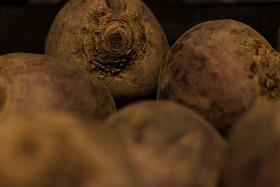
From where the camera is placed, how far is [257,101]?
1.46 meters

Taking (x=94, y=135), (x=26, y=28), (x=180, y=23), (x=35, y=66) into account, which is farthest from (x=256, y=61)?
(x=26, y=28)

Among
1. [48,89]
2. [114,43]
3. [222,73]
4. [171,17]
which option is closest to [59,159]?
[48,89]

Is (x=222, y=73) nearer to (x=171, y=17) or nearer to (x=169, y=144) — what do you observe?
(x=169, y=144)

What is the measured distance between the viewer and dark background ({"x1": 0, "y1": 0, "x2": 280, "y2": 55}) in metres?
2.50

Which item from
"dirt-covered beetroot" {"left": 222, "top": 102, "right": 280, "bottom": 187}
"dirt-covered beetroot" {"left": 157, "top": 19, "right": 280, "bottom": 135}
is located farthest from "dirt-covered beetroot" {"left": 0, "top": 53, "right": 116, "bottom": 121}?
"dirt-covered beetroot" {"left": 222, "top": 102, "right": 280, "bottom": 187}

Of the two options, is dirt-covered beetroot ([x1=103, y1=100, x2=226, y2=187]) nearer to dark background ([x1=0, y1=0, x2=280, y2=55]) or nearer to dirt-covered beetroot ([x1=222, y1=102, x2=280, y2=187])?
dirt-covered beetroot ([x1=222, y1=102, x2=280, y2=187])

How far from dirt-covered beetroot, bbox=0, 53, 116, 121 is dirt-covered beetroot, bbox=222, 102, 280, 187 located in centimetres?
51

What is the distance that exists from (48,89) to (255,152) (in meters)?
0.62

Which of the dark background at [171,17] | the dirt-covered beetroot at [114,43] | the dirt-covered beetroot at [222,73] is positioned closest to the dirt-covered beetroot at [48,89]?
the dirt-covered beetroot at [222,73]

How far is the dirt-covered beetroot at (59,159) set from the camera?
0.84m

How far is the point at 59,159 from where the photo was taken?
2.80 ft

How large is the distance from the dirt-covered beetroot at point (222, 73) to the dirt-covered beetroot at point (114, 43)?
251 mm

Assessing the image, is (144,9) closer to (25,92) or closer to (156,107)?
(25,92)

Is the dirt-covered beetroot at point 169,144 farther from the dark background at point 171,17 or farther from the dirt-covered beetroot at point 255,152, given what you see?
the dark background at point 171,17
